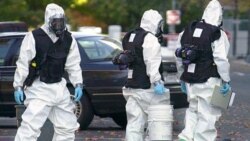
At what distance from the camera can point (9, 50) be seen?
542 inches

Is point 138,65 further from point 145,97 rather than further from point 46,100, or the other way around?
point 46,100

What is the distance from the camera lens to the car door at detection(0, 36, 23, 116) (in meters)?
13.6

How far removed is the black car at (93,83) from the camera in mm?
13489

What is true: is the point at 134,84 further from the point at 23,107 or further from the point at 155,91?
the point at 23,107

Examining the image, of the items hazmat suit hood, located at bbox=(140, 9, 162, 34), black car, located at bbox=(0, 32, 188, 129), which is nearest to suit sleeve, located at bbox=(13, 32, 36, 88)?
hazmat suit hood, located at bbox=(140, 9, 162, 34)

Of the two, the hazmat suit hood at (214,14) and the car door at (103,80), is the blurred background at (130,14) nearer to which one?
the car door at (103,80)

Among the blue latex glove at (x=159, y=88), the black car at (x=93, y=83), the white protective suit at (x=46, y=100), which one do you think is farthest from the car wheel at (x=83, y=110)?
the white protective suit at (x=46, y=100)

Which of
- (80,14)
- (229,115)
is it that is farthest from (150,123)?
(80,14)

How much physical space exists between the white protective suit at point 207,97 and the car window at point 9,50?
150 inches

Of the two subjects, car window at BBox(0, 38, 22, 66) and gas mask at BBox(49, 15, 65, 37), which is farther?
car window at BBox(0, 38, 22, 66)

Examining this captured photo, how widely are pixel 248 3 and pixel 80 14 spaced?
74.5 ft

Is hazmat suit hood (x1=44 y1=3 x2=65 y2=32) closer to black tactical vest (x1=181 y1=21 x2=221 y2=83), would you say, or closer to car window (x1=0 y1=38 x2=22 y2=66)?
black tactical vest (x1=181 y1=21 x2=221 y2=83)

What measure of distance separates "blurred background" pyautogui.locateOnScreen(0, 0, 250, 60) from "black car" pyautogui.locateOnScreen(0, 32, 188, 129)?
1842cm

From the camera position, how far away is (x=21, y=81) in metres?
9.78
